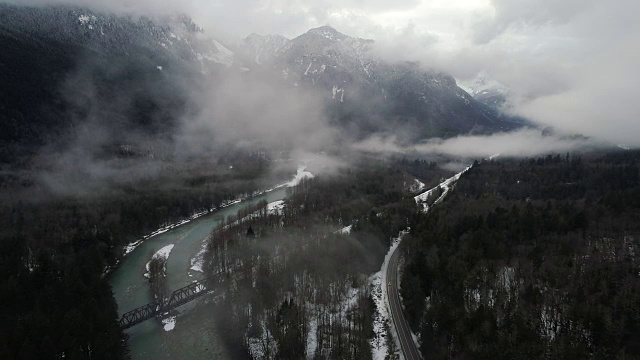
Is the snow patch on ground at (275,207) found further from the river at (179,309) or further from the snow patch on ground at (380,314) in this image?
the snow patch on ground at (380,314)

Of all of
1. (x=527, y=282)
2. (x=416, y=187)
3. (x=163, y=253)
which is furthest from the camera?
(x=416, y=187)

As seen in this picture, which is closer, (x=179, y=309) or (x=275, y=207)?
(x=179, y=309)

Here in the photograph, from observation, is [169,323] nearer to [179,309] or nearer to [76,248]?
[179,309]

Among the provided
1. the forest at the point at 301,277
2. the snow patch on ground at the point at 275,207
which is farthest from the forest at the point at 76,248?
the snow patch on ground at the point at 275,207

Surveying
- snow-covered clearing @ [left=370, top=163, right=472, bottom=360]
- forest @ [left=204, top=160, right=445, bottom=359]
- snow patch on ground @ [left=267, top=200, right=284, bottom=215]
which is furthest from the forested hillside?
snow patch on ground @ [left=267, top=200, right=284, bottom=215]

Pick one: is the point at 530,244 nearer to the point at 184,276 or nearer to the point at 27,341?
the point at 184,276

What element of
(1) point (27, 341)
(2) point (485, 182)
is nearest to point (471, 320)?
(1) point (27, 341)

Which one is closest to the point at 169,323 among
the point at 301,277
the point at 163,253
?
the point at 301,277
